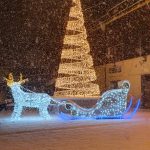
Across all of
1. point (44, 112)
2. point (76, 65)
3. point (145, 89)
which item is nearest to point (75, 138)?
point (44, 112)

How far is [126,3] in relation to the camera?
31.6 metres

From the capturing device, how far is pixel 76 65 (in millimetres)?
22891

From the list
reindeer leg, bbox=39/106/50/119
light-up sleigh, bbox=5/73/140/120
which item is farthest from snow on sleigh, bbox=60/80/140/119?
reindeer leg, bbox=39/106/50/119

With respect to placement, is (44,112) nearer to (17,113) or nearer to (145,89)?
(17,113)

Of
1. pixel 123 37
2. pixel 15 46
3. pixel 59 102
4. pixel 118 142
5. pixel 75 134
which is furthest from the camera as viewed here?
pixel 15 46

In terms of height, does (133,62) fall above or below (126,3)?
below

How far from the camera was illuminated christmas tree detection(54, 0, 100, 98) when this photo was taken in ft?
74.5

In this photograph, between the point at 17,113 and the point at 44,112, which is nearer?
the point at 17,113

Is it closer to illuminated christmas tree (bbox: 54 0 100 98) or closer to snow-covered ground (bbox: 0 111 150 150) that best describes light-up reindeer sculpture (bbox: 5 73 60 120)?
snow-covered ground (bbox: 0 111 150 150)

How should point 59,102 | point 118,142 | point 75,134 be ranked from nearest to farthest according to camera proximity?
point 118,142, point 75,134, point 59,102

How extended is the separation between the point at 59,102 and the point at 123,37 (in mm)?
17615

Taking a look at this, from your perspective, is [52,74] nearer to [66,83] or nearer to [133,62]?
[133,62]

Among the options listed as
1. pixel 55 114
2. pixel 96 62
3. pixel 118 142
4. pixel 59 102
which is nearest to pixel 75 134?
pixel 118 142

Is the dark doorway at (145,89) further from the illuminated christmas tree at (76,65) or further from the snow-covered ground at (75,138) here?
the snow-covered ground at (75,138)
